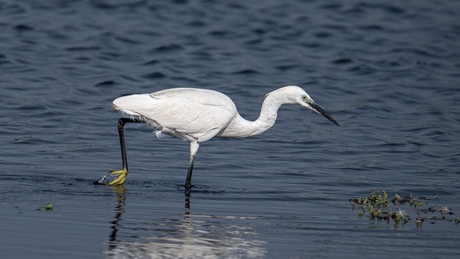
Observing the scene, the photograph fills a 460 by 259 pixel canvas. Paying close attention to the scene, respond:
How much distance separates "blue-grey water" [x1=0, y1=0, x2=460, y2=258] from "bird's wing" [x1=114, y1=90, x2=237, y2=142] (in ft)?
2.70

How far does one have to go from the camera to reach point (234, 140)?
11875mm

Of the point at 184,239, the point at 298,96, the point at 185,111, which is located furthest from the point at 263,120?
the point at 184,239

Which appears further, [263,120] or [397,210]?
[263,120]

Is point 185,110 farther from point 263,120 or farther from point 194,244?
point 194,244

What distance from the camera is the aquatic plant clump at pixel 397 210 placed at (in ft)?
22.8

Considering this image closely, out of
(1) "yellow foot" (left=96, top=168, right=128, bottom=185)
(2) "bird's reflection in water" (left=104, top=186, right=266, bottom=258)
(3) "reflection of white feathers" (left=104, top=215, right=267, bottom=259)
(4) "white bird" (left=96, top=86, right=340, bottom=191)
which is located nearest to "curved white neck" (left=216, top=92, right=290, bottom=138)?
(4) "white bird" (left=96, top=86, right=340, bottom=191)

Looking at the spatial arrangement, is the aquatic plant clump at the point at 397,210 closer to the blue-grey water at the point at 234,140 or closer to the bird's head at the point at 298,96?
the blue-grey water at the point at 234,140

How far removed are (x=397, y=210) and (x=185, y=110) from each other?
299 centimetres

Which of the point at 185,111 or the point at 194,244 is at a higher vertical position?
the point at 185,111

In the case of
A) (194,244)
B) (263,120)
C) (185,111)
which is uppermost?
(185,111)

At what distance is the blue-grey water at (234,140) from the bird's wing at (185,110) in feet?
2.70

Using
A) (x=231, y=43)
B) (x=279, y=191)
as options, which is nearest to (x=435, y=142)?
(x=279, y=191)

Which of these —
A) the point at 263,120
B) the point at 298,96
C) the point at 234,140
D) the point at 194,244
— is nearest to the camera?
the point at 194,244

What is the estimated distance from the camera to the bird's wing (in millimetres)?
8125
